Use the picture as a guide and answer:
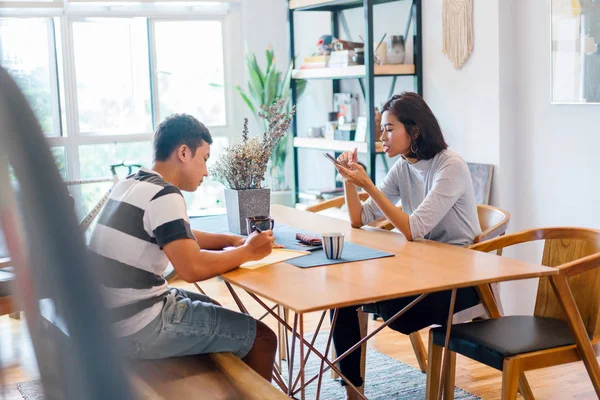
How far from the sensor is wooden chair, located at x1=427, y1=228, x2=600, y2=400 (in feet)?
6.59

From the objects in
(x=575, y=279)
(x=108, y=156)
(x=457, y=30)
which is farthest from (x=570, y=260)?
(x=108, y=156)

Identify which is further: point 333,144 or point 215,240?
point 333,144

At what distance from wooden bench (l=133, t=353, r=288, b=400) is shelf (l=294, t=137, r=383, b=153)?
7.60 ft

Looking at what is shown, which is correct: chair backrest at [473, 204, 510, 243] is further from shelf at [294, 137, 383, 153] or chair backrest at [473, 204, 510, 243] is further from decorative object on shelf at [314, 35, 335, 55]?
decorative object on shelf at [314, 35, 335, 55]

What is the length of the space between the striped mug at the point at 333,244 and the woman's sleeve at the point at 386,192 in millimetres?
646

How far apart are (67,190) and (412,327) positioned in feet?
7.56

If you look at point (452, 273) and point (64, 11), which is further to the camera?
point (64, 11)

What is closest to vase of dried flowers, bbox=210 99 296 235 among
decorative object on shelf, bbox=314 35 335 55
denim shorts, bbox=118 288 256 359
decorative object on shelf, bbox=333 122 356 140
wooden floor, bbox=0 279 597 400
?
denim shorts, bbox=118 288 256 359

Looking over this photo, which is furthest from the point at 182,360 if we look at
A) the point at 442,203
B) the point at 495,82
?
the point at 495,82

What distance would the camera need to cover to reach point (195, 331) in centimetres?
192

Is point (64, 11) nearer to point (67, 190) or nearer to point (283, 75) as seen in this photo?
point (283, 75)

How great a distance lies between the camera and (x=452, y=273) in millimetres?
1894

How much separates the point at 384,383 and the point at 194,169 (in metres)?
1.43

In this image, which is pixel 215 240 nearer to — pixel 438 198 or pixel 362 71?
pixel 438 198
